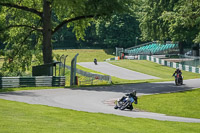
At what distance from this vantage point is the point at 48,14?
37.8m

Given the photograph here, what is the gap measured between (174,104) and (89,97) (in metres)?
5.75

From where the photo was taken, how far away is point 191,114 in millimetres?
22234

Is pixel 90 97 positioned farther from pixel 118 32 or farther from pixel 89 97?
pixel 118 32

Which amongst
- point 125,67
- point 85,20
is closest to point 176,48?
point 125,67

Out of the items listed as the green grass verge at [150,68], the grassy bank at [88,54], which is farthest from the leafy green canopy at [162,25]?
the grassy bank at [88,54]

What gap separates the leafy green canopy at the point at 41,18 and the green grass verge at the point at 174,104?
10.6 meters

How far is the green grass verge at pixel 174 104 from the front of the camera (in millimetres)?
22781

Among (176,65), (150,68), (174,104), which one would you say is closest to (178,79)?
(174,104)

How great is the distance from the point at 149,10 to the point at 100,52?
33.3 metres

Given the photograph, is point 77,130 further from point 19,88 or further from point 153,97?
point 19,88

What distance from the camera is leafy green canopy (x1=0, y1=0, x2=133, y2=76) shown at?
115 feet

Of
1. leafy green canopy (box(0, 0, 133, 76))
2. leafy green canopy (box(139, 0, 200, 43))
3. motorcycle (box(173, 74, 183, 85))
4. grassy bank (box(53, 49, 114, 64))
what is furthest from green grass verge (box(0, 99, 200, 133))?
grassy bank (box(53, 49, 114, 64))

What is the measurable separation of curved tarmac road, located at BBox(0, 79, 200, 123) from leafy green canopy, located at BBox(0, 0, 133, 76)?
7.15 metres

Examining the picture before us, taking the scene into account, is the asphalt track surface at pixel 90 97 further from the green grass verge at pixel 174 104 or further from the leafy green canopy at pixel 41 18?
the leafy green canopy at pixel 41 18
